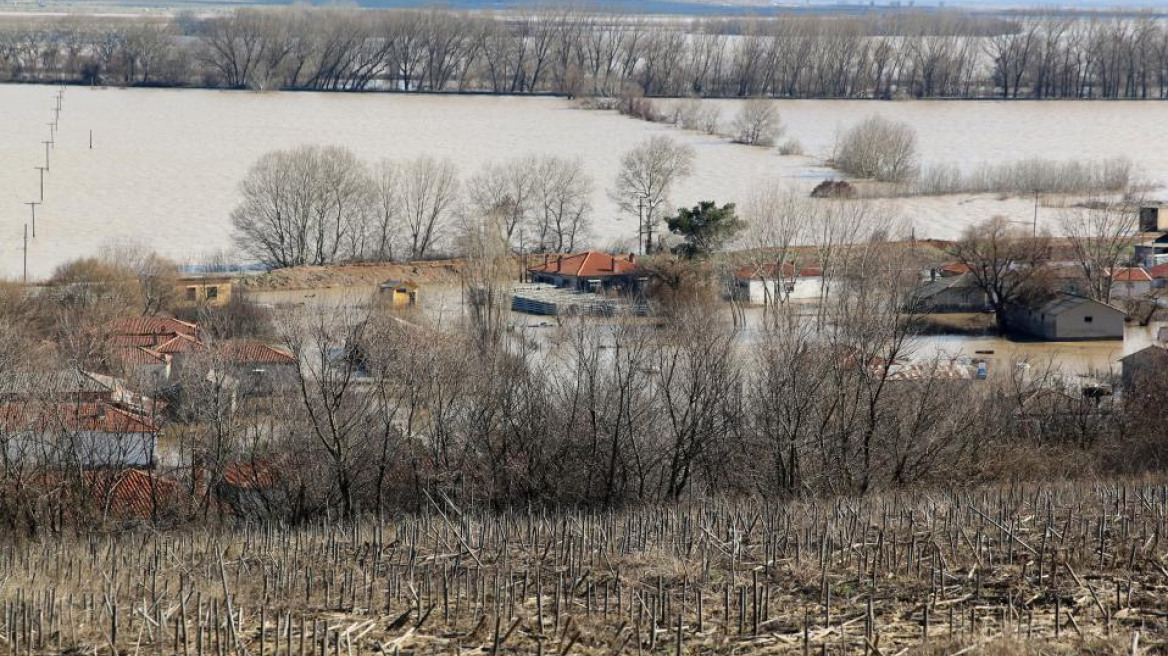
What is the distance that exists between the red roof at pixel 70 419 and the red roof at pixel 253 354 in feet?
4.07

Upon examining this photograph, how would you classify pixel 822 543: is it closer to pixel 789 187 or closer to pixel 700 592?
pixel 700 592

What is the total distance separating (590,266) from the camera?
2189 cm

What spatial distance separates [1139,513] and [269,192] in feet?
64.6

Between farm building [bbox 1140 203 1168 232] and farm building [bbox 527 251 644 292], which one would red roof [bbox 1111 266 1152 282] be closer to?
farm building [bbox 1140 203 1168 232]

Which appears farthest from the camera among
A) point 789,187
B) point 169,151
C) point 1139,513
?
point 169,151

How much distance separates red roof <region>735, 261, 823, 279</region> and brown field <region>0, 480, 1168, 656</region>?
13186 millimetres

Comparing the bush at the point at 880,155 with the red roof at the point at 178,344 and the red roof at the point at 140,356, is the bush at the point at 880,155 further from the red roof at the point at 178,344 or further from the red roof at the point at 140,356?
the red roof at the point at 140,356

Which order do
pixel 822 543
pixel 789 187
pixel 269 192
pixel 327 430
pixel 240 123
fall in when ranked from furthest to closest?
1. pixel 240 123
2. pixel 789 187
3. pixel 269 192
4. pixel 327 430
5. pixel 822 543

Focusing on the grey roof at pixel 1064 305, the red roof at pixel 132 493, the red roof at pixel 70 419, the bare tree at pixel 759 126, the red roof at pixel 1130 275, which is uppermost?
the bare tree at pixel 759 126

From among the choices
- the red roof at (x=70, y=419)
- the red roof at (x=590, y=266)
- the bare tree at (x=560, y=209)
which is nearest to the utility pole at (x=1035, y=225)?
the red roof at (x=590, y=266)

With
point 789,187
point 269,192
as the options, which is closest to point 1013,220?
point 789,187

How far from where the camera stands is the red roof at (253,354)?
12.2 metres

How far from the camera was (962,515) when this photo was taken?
6766 mm

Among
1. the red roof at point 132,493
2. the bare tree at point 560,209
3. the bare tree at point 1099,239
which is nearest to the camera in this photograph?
the red roof at point 132,493
